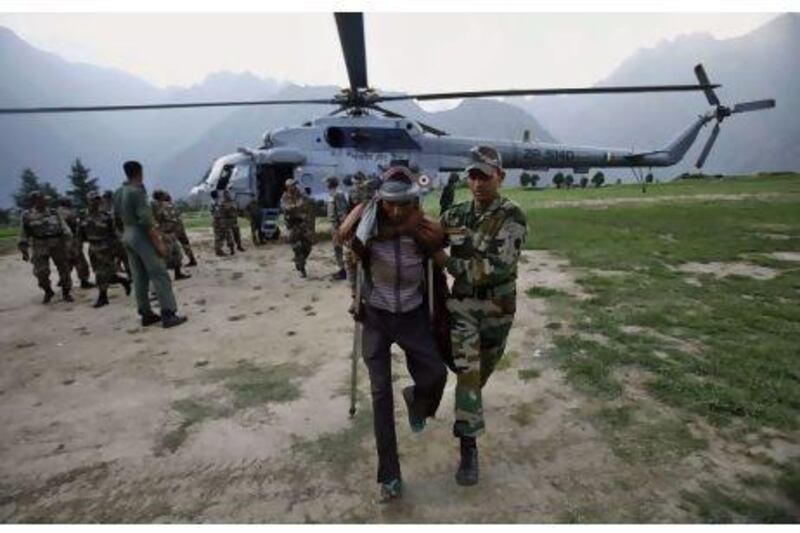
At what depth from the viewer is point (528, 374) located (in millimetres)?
4742

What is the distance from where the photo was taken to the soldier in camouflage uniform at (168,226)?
32.4ft

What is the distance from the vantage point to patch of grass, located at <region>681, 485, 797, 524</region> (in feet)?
9.02

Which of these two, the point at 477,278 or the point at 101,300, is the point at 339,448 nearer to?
the point at 477,278

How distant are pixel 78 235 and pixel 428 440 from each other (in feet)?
27.9

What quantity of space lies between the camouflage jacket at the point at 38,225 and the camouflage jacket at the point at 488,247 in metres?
8.18

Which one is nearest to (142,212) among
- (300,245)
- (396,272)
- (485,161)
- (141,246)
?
(141,246)

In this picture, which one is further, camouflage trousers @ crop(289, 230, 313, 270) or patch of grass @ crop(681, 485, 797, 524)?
camouflage trousers @ crop(289, 230, 313, 270)

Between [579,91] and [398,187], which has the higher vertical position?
[579,91]

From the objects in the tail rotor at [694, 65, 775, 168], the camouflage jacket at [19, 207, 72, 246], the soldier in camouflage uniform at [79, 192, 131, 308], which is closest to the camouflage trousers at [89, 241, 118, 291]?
the soldier in camouflage uniform at [79, 192, 131, 308]

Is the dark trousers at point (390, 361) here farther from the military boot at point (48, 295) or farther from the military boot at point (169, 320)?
the military boot at point (48, 295)

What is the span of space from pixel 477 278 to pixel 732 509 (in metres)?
1.85

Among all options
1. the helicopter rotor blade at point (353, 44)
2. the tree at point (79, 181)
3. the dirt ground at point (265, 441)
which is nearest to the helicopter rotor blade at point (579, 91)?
→ the helicopter rotor blade at point (353, 44)

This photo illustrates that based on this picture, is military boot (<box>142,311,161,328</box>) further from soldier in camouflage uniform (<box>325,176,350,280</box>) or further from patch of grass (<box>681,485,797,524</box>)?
patch of grass (<box>681,485,797,524</box>)

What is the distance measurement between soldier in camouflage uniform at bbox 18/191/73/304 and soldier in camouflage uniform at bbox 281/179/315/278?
3.76 m
